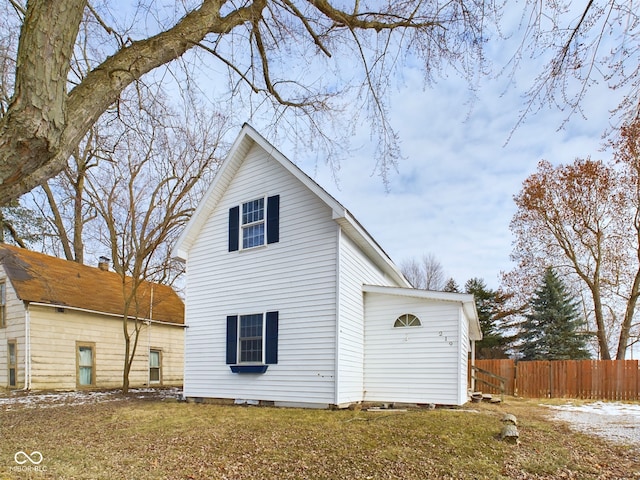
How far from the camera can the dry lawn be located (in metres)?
Answer: 5.62

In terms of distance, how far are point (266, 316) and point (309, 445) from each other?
5.02 m

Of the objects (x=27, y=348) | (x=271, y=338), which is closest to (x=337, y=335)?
(x=271, y=338)

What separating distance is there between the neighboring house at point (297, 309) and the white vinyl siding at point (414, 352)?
0.08ft

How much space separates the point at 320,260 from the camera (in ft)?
35.6

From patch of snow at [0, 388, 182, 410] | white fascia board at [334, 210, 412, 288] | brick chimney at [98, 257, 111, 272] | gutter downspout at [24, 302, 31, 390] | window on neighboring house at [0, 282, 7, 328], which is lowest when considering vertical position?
patch of snow at [0, 388, 182, 410]

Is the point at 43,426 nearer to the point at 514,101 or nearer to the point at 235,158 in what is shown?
the point at 235,158

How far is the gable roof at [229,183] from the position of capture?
10.6m

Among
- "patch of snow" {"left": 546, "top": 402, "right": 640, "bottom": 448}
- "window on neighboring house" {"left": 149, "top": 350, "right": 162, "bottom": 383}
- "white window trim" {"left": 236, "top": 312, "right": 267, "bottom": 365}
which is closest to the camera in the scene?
"patch of snow" {"left": 546, "top": 402, "right": 640, "bottom": 448}

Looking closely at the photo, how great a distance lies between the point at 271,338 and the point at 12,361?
10903mm

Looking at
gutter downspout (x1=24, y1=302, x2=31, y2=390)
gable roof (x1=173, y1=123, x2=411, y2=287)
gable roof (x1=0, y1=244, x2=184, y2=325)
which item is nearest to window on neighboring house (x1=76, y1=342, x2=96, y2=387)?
gable roof (x1=0, y1=244, x2=184, y2=325)

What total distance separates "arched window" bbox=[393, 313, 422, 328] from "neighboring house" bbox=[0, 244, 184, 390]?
30.8 ft

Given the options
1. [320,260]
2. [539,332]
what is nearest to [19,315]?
[320,260]

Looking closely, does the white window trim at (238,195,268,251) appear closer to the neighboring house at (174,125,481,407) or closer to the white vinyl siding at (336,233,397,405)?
the neighboring house at (174,125,481,407)

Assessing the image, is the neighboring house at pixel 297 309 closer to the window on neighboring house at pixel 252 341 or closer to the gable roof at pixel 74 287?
the window on neighboring house at pixel 252 341
